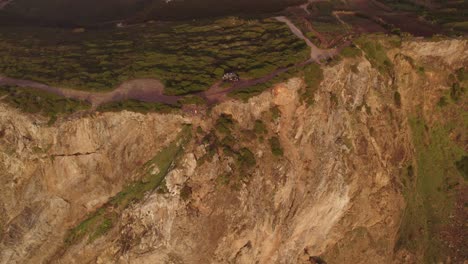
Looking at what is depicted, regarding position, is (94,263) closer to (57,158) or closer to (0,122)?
(57,158)

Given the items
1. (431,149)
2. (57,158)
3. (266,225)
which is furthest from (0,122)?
(431,149)

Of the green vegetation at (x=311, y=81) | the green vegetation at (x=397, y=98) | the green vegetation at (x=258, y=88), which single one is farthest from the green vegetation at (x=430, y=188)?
the green vegetation at (x=258, y=88)

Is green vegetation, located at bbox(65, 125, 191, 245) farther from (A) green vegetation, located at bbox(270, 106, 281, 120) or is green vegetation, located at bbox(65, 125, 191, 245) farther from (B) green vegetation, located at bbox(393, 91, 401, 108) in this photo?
(B) green vegetation, located at bbox(393, 91, 401, 108)

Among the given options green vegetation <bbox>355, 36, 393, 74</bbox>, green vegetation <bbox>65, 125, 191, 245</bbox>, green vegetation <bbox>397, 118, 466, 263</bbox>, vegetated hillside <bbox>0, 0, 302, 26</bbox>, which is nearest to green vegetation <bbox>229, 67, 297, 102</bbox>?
green vegetation <bbox>65, 125, 191, 245</bbox>

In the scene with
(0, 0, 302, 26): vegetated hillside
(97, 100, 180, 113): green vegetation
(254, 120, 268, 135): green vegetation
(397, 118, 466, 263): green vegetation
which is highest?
(0, 0, 302, 26): vegetated hillside

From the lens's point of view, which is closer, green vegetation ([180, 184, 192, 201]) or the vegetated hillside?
green vegetation ([180, 184, 192, 201])

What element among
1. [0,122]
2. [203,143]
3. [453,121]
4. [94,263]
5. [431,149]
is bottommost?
[94,263]
